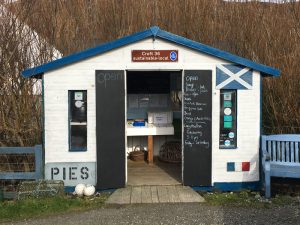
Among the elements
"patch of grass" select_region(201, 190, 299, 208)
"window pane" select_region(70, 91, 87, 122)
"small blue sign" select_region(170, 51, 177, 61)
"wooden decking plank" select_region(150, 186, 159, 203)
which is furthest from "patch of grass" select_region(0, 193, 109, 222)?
"small blue sign" select_region(170, 51, 177, 61)

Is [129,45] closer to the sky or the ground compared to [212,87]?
closer to the sky

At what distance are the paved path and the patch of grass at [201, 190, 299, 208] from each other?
0.28m

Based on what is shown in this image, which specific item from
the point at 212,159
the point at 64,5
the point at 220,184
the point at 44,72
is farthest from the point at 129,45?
the point at 64,5

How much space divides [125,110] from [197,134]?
154 centimetres

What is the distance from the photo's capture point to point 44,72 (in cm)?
771

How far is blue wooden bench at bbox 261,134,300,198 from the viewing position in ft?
24.4

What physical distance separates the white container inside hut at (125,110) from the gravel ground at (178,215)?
116 centimetres

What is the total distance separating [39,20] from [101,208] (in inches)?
276

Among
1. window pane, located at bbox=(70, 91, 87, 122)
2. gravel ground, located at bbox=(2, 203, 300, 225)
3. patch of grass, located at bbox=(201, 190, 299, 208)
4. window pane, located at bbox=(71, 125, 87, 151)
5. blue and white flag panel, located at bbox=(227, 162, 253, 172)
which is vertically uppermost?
window pane, located at bbox=(70, 91, 87, 122)

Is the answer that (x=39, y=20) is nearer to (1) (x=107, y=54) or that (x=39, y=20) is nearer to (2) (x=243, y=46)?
(1) (x=107, y=54)

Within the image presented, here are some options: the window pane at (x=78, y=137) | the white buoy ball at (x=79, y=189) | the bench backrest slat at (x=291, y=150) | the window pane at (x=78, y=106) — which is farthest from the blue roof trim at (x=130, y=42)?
the white buoy ball at (x=79, y=189)

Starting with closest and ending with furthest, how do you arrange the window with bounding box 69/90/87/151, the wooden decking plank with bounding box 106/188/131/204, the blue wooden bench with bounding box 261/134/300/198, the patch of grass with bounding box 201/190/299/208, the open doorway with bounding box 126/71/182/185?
the patch of grass with bounding box 201/190/299/208 → the wooden decking plank with bounding box 106/188/131/204 → the blue wooden bench with bounding box 261/134/300/198 → the window with bounding box 69/90/87/151 → the open doorway with bounding box 126/71/182/185

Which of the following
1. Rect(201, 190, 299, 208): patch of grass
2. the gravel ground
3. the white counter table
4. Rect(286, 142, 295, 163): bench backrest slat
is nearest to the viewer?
the gravel ground

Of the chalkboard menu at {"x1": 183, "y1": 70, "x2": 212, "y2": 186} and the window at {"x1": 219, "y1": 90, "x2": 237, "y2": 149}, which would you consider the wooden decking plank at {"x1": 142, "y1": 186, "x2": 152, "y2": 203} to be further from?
the window at {"x1": 219, "y1": 90, "x2": 237, "y2": 149}
